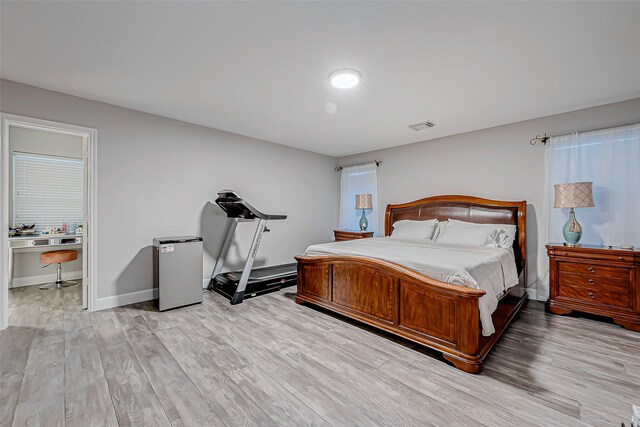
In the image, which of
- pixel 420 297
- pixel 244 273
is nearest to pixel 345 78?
pixel 420 297

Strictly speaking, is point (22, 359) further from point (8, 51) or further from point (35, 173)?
point (35, 173)

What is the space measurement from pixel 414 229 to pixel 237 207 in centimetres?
273

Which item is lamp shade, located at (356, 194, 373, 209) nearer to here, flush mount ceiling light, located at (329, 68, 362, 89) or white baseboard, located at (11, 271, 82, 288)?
flush mount ceiling light, located at (329, 68, 362, 89)

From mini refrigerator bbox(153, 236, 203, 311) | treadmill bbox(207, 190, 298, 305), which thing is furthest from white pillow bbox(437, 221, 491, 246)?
mini refrigerator bbox(153, 236, 203, 311)

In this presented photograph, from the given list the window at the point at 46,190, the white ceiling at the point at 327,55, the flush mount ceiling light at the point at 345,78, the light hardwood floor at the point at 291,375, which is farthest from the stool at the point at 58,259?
the flush mount ceiling light at the point at 345,78

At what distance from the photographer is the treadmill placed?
3.68 m

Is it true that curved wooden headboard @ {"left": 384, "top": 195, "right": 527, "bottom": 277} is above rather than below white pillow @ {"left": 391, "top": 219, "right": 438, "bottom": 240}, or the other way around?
above

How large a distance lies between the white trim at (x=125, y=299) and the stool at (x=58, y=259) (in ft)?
5.04

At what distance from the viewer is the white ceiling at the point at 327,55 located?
1790 millimetres

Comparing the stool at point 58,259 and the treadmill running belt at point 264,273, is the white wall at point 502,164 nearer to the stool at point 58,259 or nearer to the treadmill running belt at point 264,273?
Result: the treadmill running belt at point 264,273

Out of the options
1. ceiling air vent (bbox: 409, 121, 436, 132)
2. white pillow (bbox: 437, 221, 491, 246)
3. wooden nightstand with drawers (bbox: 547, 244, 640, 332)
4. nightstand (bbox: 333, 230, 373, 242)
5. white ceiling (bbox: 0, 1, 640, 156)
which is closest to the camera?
white ceiling (bbox: 0, 1, 640, 156)

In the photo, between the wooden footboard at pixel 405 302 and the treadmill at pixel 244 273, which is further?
the treadmill at pixel 244 273

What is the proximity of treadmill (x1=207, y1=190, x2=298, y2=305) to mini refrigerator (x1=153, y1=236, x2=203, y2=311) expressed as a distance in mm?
462

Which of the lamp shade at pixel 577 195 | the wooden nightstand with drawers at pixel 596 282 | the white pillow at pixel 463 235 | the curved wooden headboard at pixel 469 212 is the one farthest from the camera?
the curved wooden headboard at pixel 469 212
